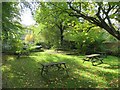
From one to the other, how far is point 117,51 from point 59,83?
16.3m

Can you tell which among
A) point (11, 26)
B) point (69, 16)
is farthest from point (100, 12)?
point (11, 26)

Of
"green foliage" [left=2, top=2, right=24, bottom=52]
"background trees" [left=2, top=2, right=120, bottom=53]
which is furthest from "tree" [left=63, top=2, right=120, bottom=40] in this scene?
"green foliage" [left=2, top=2, right=24, bottom=52]

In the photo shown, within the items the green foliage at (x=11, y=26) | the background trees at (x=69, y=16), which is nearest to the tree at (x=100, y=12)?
the background trees at (x=69, y=16)

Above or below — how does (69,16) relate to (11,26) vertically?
above

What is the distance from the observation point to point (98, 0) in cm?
1171

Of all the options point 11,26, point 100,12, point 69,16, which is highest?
point 100,12

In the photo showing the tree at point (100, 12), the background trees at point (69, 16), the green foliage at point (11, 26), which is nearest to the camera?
the green foliage at point (11, 26)

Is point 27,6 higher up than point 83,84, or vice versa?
point 27,6

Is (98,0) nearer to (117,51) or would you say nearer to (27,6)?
(27,6)

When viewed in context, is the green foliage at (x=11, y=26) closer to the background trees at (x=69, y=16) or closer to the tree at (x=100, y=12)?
the background trees at (x=69, y=16)

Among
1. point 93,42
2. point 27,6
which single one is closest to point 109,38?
point 93,42

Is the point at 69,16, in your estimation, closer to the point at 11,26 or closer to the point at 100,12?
the point at 100,12

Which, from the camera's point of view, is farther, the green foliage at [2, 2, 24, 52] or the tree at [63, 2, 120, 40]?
the tree at [63, 2, 120, 40]

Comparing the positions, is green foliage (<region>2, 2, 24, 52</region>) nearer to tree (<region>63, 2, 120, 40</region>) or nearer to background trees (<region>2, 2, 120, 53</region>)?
background trees (<region>2, 2, 120, 53</region>)
